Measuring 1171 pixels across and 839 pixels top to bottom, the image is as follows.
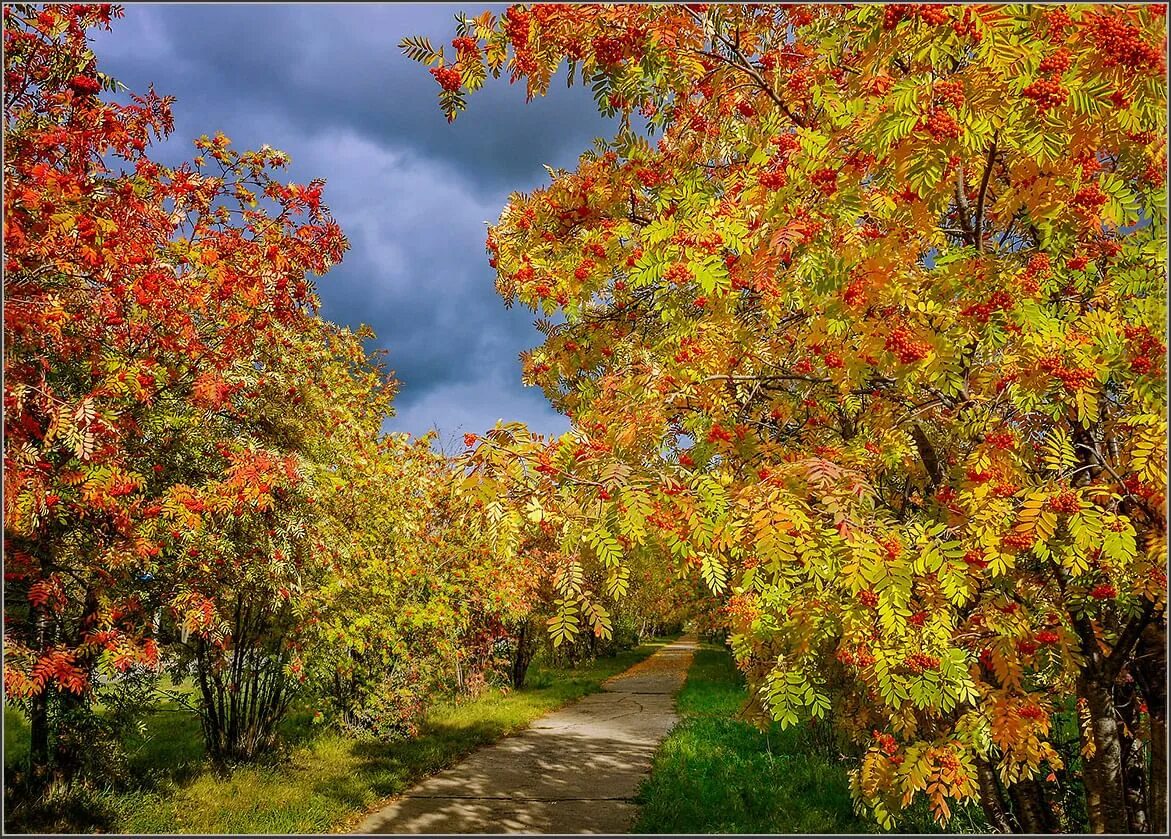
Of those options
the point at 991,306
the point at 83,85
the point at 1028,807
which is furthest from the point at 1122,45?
the point at 83,85

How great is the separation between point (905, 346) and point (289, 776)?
26.7 ft

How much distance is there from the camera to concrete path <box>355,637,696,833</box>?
22.5 ft

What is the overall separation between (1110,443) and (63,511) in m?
6.63

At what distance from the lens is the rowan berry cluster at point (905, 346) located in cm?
325

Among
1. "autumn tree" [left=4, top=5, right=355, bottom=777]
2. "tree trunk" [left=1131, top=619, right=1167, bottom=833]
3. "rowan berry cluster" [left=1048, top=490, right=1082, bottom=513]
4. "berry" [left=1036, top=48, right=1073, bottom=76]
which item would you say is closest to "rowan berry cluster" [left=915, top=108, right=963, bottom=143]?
"berry" [left=1036, top=48, right=1073, bottom=76]

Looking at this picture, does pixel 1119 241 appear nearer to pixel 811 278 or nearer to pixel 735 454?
pixel 811 278

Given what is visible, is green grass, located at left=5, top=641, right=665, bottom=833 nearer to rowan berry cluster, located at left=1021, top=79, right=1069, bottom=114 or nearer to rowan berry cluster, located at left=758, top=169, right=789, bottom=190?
rowan berry cluster, located at left=758, top=169, right=789, bottom=190

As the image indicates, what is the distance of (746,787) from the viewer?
789cm

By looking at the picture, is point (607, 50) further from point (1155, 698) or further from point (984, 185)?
point (1155, 698)

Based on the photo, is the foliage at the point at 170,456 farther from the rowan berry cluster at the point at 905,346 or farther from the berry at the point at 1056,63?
the berry at the point at 1056,63

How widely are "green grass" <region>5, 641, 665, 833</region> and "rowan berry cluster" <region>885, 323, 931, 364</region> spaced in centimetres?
640

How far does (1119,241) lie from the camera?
12.2 feet

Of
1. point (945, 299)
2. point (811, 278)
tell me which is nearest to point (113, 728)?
point (811, 278)

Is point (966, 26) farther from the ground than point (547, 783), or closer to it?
farther from the ground
